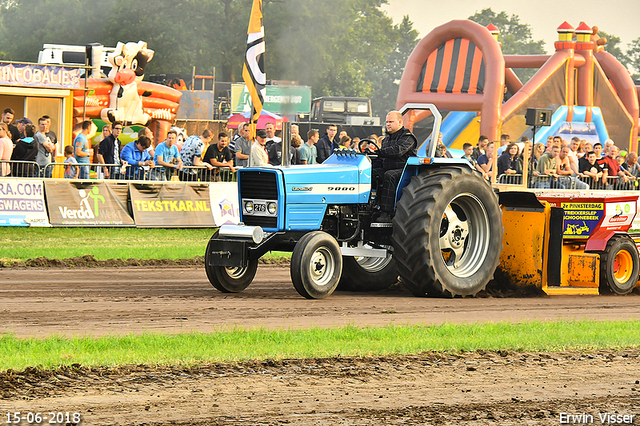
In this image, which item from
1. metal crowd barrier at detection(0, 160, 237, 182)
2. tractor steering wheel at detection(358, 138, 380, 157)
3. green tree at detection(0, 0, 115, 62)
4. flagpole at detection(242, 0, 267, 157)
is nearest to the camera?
tractor steering wheel at detection(358, 138, 380, 157)

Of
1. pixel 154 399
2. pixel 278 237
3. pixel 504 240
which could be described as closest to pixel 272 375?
pixel 154 399

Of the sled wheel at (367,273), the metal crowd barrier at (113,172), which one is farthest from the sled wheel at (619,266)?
the metal crowd barrier at (113,172)

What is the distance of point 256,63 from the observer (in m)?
18.9

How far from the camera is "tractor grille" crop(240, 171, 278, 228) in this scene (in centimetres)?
1005

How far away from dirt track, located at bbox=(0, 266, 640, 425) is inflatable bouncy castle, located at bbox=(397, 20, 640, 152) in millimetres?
20052

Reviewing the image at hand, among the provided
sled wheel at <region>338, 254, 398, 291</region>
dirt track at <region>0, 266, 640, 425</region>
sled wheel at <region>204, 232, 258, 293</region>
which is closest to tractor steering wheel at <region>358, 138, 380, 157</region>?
sled wheel at <region>338, 254, 398, 291</region>

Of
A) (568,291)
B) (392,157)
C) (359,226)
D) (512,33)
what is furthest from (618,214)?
(512,33)

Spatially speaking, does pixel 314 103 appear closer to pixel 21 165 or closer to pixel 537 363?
pixel 21 165

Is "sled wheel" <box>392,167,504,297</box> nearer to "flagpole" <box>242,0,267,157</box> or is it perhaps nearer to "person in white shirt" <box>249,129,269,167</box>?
"person in white shirt" <box>249,129,269,167</box>

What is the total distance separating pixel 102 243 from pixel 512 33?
101m

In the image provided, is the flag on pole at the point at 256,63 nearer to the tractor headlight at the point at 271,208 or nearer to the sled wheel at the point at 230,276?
the sled wheel at the point at 230,276

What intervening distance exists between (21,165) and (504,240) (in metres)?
9.66

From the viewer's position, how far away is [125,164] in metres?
17.8

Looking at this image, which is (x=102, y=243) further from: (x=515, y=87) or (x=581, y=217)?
(x=515, y=87)
